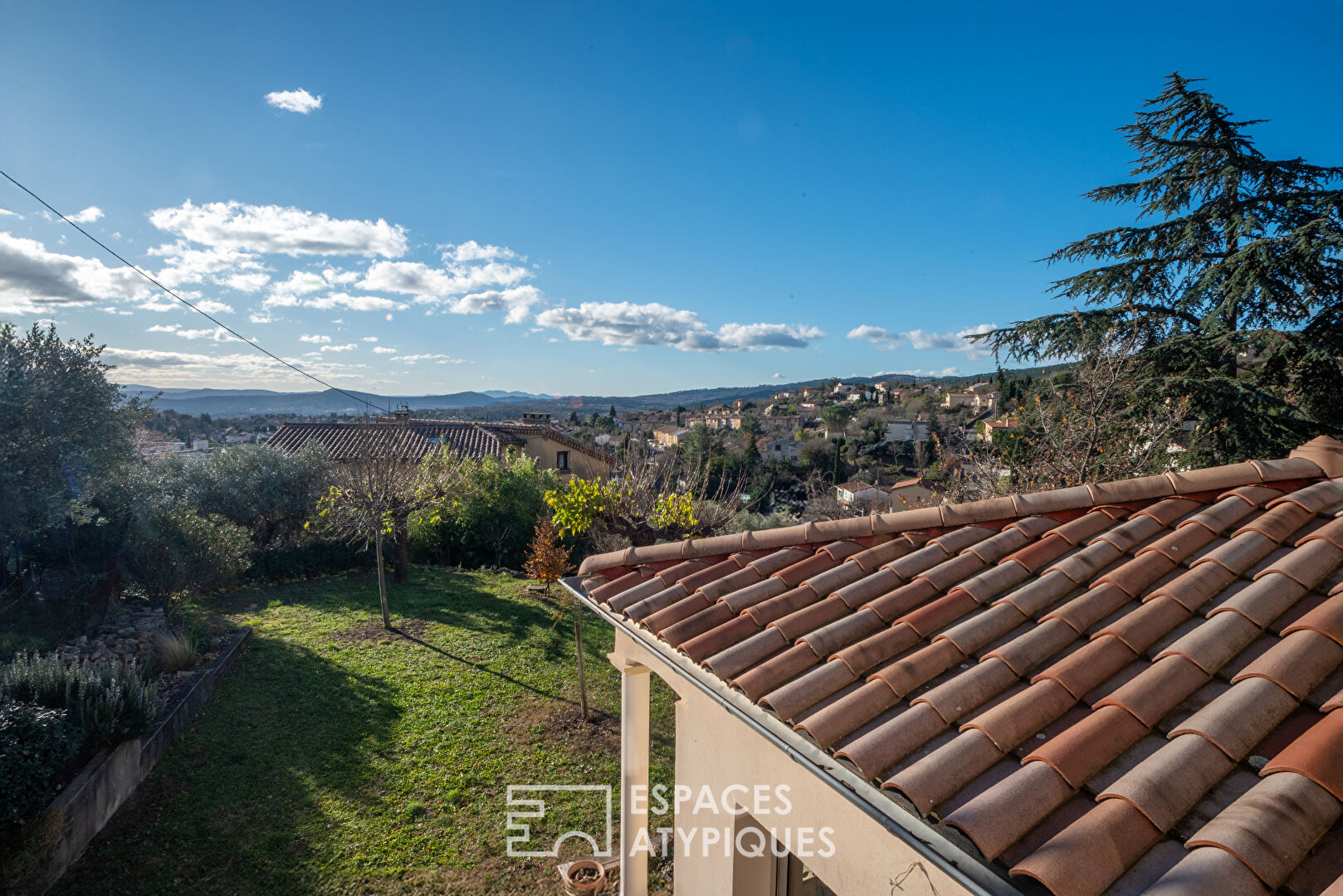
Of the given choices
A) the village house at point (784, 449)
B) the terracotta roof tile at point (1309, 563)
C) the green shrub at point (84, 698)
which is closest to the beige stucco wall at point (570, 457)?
the village house at point (784, 449)

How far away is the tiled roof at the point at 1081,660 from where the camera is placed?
184cm

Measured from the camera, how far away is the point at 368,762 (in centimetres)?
846

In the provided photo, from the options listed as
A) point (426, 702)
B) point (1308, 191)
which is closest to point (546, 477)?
point (426, 702)

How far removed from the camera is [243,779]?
790 centimetres

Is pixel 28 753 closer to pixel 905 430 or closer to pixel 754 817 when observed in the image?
pixel 754 817

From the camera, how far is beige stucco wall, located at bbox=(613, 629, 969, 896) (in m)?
2.88

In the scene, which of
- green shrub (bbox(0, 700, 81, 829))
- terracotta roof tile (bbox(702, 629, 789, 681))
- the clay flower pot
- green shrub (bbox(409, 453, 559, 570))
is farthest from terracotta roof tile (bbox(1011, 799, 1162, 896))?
green shrub (bbox(409, 453, 559, 570))

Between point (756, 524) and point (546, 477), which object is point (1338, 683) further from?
point (546, 477)

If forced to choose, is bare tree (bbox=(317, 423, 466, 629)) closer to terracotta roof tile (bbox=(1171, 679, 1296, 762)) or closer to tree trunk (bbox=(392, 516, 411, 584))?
tree trunk (bbox=(392, 516, 411, 584))

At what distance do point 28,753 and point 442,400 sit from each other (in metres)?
89.0

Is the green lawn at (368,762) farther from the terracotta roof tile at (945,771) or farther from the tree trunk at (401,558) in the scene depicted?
the terracotta roof tile at (945,771)

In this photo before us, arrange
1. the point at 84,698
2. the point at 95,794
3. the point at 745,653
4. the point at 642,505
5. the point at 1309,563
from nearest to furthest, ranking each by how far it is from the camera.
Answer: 1. the point at 1309,563
2. the point at 745,653
3. the point at 95,794
4. the point at 84,698
5. the point at 642,505

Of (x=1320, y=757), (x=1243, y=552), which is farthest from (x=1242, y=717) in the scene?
(x=1243, y=552)

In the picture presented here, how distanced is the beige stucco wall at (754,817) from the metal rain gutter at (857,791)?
7.9 inches
